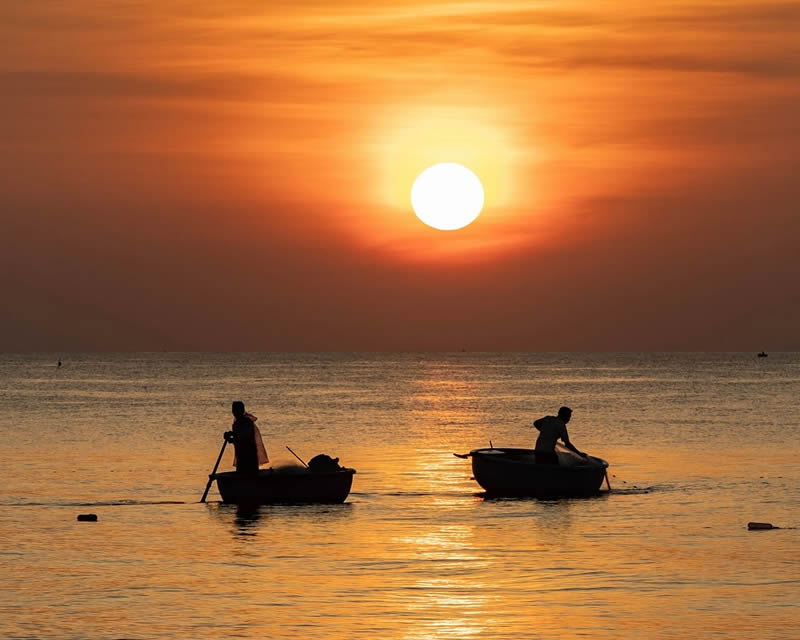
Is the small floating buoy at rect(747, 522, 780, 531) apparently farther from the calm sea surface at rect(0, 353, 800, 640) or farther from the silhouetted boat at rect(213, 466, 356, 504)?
the silhouetted boat at rect(213, 466, 356, 504)

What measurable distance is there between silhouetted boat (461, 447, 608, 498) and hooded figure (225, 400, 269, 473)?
22.5 feet

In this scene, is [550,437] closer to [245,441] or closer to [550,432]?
[550,432]

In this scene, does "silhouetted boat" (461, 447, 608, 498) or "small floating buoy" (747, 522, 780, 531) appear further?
"silhouetted boat" (461, 447, 608, 498)

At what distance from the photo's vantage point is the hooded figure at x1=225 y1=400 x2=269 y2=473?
36531 millimetres

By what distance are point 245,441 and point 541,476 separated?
28.6 ft

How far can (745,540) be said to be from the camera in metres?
31.9

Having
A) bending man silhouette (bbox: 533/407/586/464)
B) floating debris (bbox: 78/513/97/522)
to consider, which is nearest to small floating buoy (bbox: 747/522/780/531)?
bending man silhouette (bbox: 533/407/586/464)

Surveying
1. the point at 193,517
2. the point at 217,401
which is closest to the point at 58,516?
the point at 193,517

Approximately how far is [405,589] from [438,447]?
4053cm

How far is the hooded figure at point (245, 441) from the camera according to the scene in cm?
3653

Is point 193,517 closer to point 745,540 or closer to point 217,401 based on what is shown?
point 745,540

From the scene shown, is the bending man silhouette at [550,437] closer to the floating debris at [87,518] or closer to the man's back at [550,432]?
the man's back at [550,432]

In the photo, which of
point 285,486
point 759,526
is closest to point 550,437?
point 285,486

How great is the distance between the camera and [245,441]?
36812 mm
